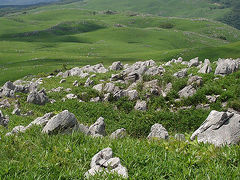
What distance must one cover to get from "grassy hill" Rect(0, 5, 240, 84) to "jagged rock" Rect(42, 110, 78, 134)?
43.4 metres

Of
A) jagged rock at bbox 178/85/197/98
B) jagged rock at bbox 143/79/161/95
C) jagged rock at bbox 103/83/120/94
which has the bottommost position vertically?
jagged rock at bbox 103/83/120/94

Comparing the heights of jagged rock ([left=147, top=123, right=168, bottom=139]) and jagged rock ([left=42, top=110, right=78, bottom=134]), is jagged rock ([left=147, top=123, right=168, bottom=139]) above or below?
below

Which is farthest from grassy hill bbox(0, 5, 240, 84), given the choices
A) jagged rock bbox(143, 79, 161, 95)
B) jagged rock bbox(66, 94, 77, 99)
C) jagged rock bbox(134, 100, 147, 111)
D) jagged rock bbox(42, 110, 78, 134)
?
jagged rock bbox(42, 110, 78, 134)

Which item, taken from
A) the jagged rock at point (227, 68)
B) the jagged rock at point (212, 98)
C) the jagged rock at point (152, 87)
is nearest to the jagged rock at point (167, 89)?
the jagged rock at point (152, 87)

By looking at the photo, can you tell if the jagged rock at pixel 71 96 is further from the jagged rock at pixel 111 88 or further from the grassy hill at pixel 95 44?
the grassy hill at pixel 95 44

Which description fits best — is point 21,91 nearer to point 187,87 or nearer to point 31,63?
point 187,87

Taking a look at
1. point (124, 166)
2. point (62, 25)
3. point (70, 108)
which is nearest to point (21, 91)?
point (70, 108)

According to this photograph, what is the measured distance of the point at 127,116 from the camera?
16.2 metres

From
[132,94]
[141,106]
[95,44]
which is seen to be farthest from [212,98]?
[95,44]

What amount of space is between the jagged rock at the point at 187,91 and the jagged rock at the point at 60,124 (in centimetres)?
1132

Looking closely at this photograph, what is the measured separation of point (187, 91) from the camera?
59.3 ft

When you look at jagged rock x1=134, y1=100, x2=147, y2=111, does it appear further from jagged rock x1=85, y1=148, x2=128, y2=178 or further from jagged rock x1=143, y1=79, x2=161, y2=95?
jagged rock x1=85, y1=148, x2=128, y2=178

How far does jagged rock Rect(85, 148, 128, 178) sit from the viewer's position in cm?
504

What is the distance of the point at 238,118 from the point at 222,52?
5269 centimetres
